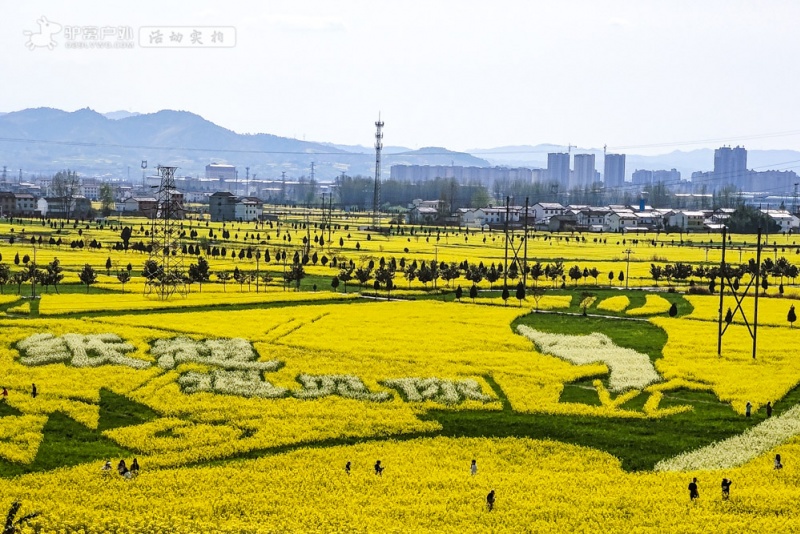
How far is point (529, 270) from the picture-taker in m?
79.5

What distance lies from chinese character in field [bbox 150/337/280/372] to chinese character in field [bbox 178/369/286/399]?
3.80 ft

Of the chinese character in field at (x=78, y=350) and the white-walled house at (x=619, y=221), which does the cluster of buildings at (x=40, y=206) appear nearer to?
the white-walled house at (x=619, y=221)

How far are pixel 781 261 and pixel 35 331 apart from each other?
5778 centimetres

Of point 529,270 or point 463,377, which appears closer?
point 463,377

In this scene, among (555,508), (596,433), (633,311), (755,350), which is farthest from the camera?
(633,311)

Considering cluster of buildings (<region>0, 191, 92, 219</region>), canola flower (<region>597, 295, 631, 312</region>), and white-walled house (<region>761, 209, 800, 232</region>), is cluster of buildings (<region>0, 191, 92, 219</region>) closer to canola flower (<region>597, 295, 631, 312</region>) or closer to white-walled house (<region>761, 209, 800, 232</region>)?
canola flower (<region>597, 295, 631, 312</region>)

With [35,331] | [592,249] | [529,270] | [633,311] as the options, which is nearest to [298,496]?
[35,331]

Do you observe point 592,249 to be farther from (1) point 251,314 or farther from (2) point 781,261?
(1) point 251,314

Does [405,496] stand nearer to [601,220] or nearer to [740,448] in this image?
[740,448]

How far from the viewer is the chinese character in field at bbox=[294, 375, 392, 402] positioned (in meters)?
37.1

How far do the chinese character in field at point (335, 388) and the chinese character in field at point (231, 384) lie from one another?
107cm

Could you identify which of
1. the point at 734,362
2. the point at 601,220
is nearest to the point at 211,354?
the point at 734,362

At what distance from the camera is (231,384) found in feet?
126

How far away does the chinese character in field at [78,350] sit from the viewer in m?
41.6
